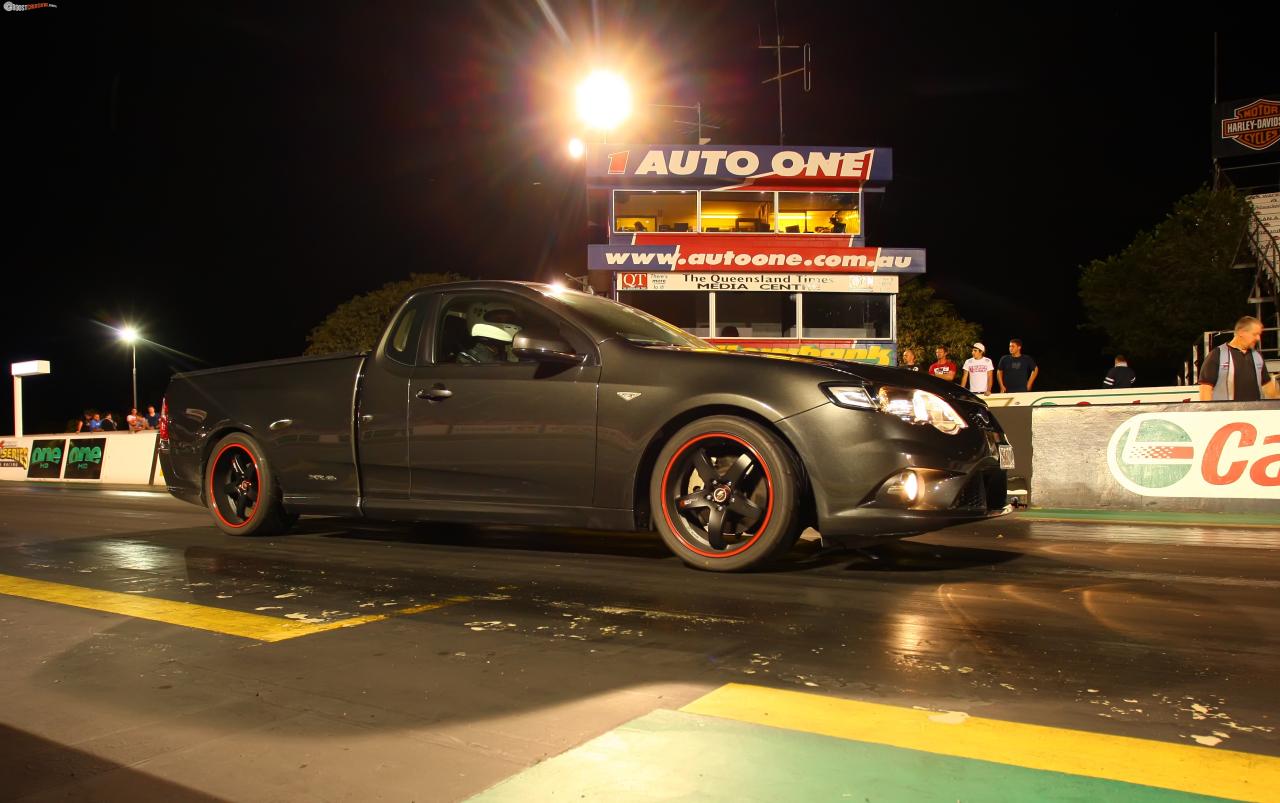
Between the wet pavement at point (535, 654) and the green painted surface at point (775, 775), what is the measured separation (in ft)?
0.45

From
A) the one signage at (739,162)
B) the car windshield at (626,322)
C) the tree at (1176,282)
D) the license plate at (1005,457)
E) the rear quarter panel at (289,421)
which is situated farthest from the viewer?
the tree at (1176,282)

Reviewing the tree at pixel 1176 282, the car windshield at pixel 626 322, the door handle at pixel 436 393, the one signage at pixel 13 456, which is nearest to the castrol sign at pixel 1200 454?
the car windshield at pixel 626 322

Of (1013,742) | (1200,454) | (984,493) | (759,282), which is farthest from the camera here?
(759,282)

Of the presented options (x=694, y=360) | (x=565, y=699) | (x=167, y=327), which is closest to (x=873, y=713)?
(x=565, y=699)

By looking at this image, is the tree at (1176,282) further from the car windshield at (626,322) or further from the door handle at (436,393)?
the door handle at (436,393)

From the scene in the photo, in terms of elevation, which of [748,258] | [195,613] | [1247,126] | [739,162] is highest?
[1247,126]

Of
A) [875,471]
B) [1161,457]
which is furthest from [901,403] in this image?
[1161,457]

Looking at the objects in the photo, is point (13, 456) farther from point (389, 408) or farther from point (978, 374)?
point (978, 374)

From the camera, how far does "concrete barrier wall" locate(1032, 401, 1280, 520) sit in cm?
846

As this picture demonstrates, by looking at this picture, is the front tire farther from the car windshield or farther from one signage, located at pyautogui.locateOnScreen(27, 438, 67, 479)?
one signage, located at pyautogui.locateOnScreen(27, 438, 67, 479)

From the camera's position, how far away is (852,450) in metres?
4.47

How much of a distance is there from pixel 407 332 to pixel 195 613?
243cm

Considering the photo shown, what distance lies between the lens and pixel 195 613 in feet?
13.5

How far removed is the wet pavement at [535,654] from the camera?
242 cm
